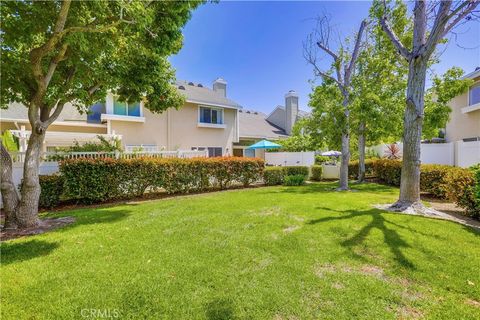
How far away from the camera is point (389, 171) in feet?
48.9

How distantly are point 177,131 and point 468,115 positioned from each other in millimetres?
21204

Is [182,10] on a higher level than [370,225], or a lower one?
higher

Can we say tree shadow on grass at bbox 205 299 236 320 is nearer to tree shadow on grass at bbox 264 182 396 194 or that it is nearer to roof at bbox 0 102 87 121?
tree shadow on grass at bbox 264 182 396 194

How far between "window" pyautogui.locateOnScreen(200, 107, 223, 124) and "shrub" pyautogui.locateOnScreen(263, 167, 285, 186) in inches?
309

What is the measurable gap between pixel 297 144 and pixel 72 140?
1725 centimetres

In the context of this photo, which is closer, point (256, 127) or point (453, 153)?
point (453, 153)

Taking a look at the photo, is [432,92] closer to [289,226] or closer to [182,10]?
[289,226]

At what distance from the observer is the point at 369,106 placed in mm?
11438

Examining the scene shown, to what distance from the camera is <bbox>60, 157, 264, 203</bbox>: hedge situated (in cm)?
881

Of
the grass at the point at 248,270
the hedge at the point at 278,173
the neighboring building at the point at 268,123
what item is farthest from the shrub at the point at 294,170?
the grass at the point at 248,270

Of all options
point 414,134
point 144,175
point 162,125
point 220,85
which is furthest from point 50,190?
point 220,85

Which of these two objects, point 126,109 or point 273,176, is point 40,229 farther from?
point 126,109

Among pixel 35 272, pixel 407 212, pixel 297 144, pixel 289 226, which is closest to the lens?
pixel 35 272

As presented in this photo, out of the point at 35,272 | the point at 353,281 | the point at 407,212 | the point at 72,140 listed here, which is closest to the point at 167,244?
the point at 35,272
